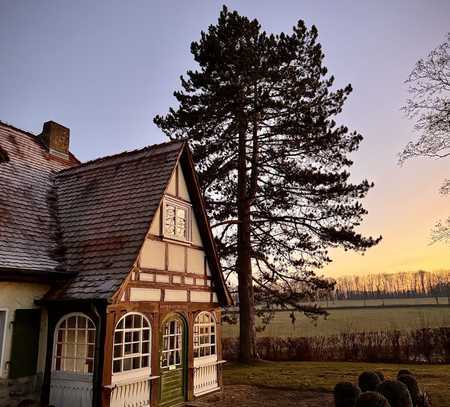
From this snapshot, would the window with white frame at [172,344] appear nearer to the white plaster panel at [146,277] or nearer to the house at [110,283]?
the house at [110,283]

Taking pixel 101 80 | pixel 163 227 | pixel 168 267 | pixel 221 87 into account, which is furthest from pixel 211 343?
pixel 221 87

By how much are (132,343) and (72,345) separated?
4.61 ft

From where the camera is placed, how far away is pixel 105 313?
27.4 ft

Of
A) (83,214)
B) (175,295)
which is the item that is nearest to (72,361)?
(175,295)

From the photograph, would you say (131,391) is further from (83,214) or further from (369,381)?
(369,381)

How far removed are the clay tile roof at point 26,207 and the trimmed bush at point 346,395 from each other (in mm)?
7305

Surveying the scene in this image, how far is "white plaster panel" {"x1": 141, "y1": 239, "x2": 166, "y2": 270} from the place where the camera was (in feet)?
32.2

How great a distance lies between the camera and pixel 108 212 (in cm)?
1094

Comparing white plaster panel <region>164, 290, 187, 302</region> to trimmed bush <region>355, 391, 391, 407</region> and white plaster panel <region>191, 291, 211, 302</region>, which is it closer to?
white plaster panel <region>191, 291, 211, 302</region>

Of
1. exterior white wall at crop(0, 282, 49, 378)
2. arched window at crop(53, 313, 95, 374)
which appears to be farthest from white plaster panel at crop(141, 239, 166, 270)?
exterior white wall at crop(0, 282, 49, 378)

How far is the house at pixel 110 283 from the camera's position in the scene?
8516mm

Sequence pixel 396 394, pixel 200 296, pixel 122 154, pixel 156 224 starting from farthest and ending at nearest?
pixel 122 154
pixel 200 296
pixel 156 224
pixel 396 394

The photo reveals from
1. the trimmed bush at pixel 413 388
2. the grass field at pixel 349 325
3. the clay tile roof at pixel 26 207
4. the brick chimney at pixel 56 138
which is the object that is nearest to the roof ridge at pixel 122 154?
the clay tile roof at pixel 26 207

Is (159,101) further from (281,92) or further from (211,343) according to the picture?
(211,343)
